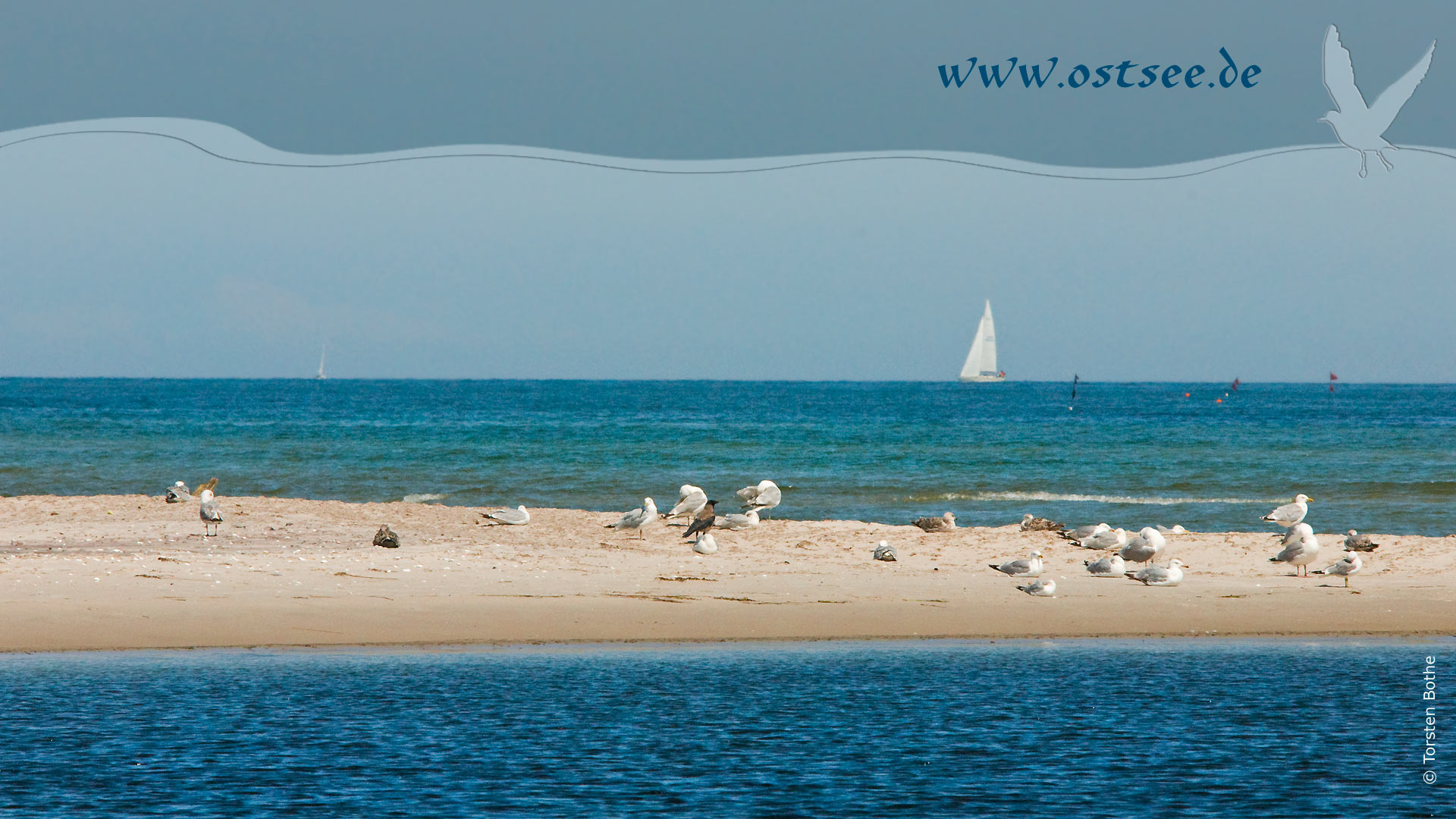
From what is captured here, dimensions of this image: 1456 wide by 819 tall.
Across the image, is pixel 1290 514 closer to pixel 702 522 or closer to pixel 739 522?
pixel 739 522

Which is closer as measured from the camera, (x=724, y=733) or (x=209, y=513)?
(x=724, y=733)

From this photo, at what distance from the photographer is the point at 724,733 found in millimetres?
9094

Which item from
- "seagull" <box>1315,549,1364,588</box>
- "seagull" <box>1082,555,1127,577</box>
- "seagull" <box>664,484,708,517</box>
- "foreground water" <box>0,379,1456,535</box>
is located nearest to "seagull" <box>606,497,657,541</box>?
"seagull" <box>664,484,708,517</box>

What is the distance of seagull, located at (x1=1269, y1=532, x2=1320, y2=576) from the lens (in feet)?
55.2

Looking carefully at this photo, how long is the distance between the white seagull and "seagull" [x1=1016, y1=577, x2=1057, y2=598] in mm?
3499

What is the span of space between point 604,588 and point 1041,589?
4.84 meters

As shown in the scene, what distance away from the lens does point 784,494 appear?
33812 mm

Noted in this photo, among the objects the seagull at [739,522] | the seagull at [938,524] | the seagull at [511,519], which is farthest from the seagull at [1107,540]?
the seagull at [511,519]

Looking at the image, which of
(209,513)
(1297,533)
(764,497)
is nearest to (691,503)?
(764,497)

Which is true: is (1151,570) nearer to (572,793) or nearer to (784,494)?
(572,793)

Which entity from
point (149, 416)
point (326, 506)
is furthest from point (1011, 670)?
point (149, 416)

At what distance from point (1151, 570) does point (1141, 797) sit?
356 inches

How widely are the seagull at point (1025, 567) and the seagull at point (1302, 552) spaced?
3.05 meters
